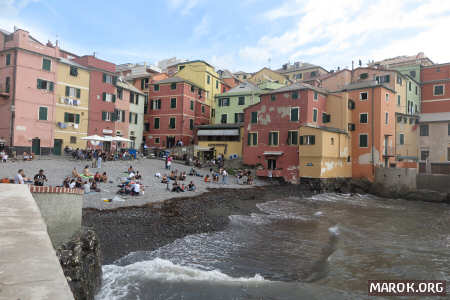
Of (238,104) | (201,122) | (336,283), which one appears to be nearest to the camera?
(336,283)

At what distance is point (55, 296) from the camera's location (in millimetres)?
2434

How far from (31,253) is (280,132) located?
3617cm

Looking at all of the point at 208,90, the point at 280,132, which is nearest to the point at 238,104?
the point at 208,90

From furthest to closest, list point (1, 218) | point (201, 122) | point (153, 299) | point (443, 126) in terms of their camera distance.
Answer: point (201, 122) → point (443, 126) → point (153, 299) → point (1, 218)

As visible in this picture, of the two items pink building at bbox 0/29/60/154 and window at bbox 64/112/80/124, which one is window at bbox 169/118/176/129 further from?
pink building at bbox 0/29/60/154

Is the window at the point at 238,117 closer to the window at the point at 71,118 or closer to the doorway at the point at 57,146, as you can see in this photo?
the window at the point at 71,118

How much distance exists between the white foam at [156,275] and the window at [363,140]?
3363 centimetres

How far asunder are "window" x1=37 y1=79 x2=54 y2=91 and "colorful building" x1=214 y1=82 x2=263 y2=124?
81.8 ft

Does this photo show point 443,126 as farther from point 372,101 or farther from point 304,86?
point 304,86

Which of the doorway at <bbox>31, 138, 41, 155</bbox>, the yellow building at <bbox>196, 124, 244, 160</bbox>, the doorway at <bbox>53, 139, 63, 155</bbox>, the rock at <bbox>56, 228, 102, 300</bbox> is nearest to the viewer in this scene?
the rock at <bbox>56, 228, 102, 300</bbox>

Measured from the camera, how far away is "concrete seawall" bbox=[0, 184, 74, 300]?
2531 millimetres

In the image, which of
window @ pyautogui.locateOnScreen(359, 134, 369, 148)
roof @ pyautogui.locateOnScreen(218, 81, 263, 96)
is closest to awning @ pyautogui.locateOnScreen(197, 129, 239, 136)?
roof @ pyautogui.locateOnScreen(218, 81, 263, 96)

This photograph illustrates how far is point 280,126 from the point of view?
3828 cm

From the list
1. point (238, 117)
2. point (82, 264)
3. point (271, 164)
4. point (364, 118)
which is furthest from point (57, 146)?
point (364, 118)
